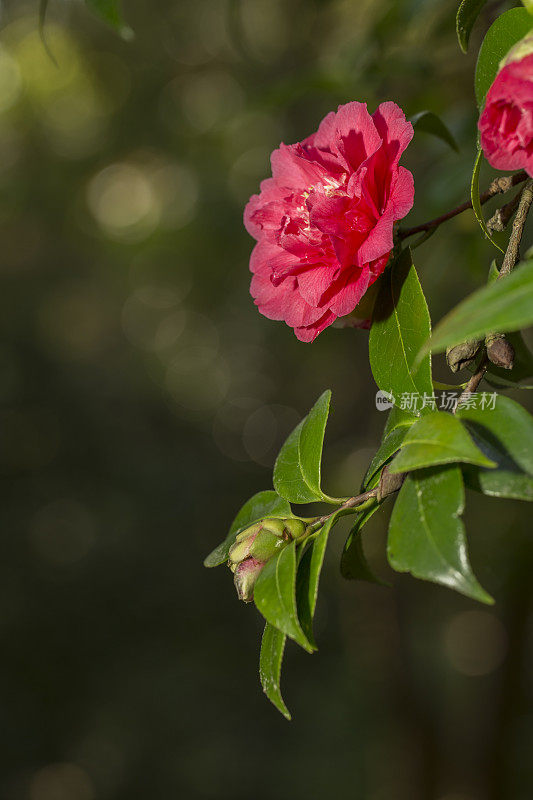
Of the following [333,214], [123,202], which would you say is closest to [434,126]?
[333,214]

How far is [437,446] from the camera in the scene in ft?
1.37

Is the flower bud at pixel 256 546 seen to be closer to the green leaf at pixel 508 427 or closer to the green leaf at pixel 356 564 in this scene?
the green leaf at pixel 356 564

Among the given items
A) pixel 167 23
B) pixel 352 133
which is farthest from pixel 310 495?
pixel 167 23

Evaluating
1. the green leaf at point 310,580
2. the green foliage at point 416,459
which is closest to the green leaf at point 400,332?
the green foliage at point 416,459

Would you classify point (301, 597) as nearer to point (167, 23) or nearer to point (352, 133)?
point (352, 133)

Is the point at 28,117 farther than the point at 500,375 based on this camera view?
Yes

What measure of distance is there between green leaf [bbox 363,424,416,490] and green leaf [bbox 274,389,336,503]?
0.14ft

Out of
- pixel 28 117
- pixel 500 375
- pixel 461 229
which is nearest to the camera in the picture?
pixel 500 375

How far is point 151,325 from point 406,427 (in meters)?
5.21

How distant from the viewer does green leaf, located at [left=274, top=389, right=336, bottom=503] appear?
57 centimetres

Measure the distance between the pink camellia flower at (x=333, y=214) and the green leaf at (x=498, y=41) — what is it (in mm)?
59

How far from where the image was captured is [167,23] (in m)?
3.86

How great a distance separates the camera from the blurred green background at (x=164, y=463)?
3418 mm

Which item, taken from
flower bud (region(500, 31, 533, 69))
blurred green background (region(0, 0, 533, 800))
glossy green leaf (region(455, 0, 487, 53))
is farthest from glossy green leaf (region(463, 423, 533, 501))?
blurred green background (region(0, 0, 533, 800))
